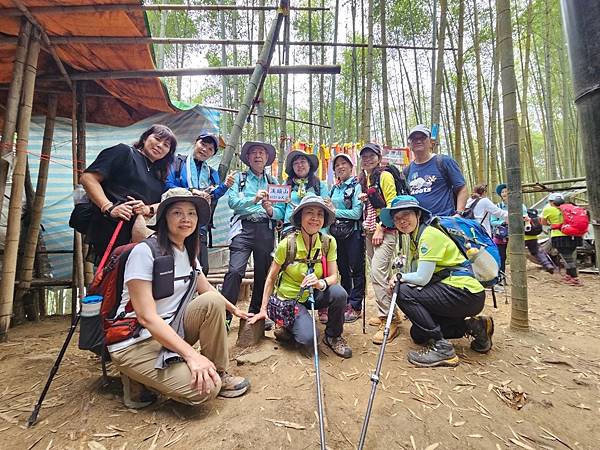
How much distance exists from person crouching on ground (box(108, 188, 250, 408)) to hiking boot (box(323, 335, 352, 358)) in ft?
2.89

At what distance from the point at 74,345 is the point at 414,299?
329 centimetres

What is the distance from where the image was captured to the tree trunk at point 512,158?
2979mm

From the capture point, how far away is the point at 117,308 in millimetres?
1872

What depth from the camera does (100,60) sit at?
354cm

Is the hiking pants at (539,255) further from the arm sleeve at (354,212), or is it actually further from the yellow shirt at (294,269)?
the yellow shirt at (294,269)

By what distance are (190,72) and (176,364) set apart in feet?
9.98

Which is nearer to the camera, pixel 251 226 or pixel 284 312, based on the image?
pixel 284 312

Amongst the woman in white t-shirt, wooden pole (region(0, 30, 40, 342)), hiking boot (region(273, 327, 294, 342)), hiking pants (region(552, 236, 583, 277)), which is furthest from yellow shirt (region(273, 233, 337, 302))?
hiking pants (region(552, 236, 583, 277))

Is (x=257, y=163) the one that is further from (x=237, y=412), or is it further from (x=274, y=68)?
(x=237, y=412)

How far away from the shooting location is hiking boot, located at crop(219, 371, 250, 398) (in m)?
1.98

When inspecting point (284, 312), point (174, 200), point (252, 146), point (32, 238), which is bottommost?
point (284, 312)

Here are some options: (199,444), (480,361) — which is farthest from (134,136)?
(480,361)

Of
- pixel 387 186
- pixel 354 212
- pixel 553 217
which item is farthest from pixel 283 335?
pixel 553 217

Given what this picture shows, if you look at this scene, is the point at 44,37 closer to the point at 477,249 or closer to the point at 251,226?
the point at 251,226
